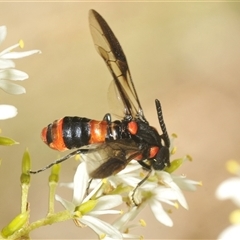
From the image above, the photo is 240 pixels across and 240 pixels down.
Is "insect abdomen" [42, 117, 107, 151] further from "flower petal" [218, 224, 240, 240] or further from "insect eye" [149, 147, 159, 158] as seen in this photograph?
"flower petal" [218, 224, 240, 240]

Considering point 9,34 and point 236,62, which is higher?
point 9,34

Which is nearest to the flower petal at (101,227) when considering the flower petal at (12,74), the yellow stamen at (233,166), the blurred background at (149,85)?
the flower petal at (12,74)

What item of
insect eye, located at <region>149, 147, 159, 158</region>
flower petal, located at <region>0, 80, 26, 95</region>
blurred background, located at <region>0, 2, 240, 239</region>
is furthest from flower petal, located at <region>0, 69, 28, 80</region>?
blurred background, located at <region>0, 2, 240, 239</region>

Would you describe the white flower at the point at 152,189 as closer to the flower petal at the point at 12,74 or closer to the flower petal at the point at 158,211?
the flower petal at the point at 158,211

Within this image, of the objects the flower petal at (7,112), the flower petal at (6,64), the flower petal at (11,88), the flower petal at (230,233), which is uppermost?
the flower petal at (6,64)

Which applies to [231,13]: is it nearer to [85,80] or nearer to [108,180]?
[85,80]

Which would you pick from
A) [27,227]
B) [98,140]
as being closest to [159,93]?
[98,140]
